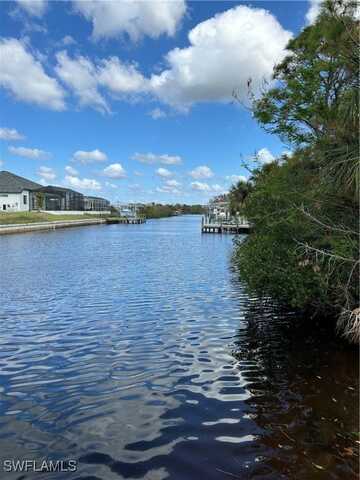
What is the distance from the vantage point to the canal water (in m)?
4.66

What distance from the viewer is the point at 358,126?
6805 millimetres

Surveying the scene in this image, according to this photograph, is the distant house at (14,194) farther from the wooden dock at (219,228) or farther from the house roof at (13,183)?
the wooden dock at (219,228)

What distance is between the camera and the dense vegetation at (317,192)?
7.10 meters

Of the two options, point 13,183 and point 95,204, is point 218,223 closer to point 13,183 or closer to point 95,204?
point 13,183

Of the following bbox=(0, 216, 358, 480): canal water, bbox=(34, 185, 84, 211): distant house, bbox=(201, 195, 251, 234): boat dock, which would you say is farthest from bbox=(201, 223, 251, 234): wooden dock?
bbox=(0, 216, 358, 480): canal water

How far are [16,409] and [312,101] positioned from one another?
10975mm

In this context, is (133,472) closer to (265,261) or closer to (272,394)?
(272,394)

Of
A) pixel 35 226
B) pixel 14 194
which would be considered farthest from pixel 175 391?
pixel 14 194

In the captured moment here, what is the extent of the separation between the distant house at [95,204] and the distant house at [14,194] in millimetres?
37207

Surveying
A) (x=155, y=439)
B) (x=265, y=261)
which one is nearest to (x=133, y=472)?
(x=155, y=439)

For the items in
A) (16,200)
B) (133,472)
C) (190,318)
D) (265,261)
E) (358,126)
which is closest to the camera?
(133,472)

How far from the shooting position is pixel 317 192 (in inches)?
312

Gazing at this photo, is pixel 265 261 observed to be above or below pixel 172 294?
above

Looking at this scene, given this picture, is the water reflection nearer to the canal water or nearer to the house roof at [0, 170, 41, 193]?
the canal water
